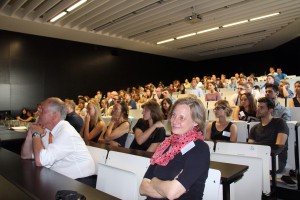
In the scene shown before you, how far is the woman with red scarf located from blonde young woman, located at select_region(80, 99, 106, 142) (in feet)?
7.86

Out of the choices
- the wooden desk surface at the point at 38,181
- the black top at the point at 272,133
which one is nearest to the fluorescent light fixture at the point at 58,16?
the black top at the point at 272,133

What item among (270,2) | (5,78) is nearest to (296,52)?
(270,2)

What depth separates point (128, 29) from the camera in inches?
374

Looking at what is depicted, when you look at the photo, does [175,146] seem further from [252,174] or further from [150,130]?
[150,130]

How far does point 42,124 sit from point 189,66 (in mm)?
15325

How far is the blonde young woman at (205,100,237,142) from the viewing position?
3281 mm

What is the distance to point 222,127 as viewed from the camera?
3.39 meters

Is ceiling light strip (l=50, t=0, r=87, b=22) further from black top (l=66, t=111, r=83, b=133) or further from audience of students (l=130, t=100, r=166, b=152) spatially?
audience of students (l=130, t=100, r=166, b=152)

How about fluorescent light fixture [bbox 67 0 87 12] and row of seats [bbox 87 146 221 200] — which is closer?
row of seats [bbox 87 146 221 200]

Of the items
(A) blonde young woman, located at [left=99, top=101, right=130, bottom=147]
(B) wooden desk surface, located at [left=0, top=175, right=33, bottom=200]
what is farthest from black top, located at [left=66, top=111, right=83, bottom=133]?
(B) wooden desk surface, located at [left=0, top=175, right=33, bottom=200]

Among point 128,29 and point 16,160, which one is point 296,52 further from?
point 16,160

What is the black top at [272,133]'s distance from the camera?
301 cm

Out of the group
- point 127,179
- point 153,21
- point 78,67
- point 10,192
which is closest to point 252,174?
point 127,179

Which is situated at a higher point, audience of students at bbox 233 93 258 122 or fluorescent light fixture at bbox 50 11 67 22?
fluorescent light fixture at bbox 50 11 67 22
